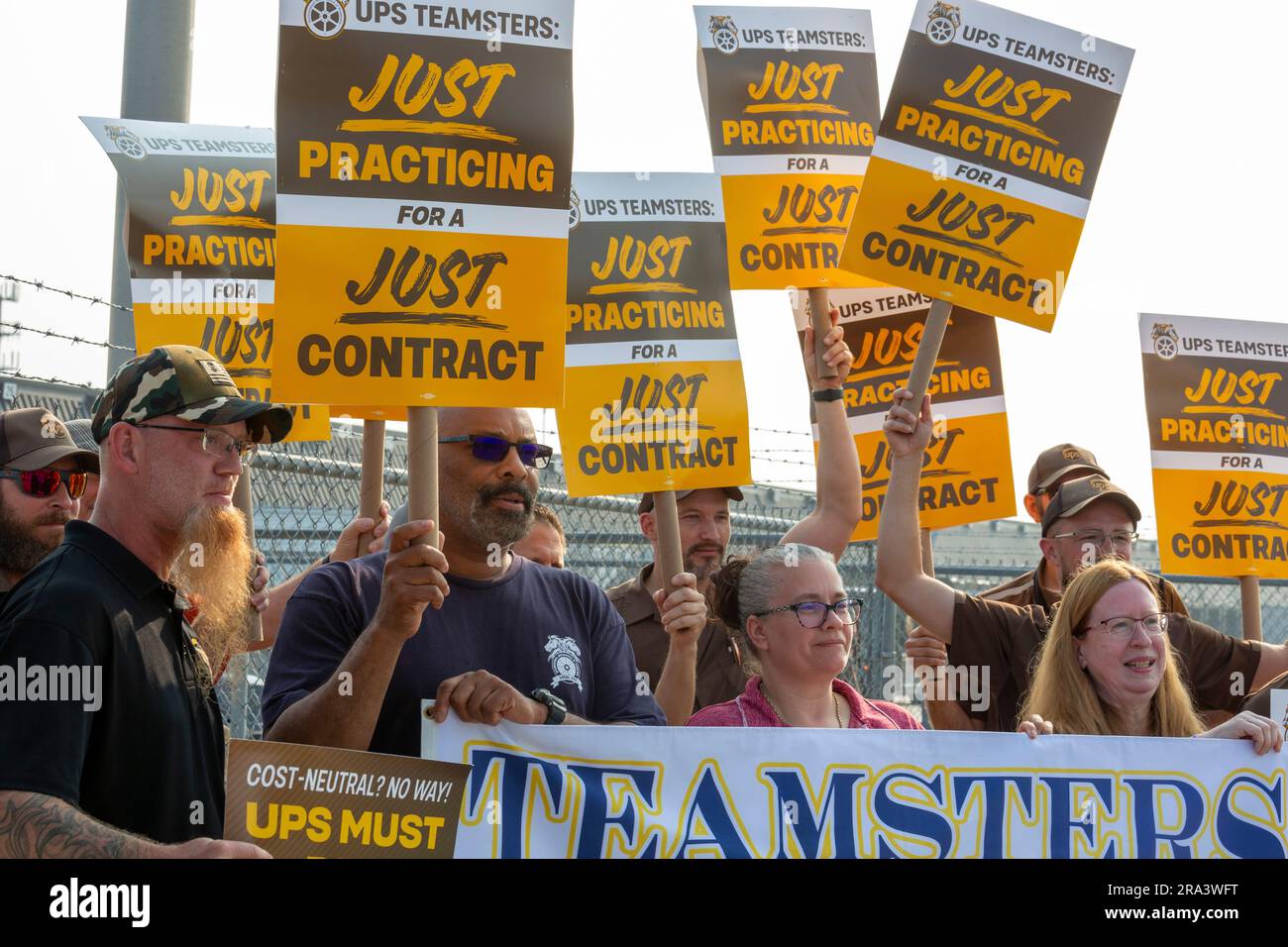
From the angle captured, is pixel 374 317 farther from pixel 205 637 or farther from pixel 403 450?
pixel 403 450

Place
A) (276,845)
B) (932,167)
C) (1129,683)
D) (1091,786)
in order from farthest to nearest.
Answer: (932,167) < (1129,683) < (1091,786) < (276,845)

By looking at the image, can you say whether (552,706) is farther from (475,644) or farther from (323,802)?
(323,802)

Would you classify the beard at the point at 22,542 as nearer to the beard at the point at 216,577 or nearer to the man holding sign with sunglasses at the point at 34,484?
the man holding sign with sunglasses at the point at 34,484

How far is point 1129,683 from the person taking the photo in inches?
168

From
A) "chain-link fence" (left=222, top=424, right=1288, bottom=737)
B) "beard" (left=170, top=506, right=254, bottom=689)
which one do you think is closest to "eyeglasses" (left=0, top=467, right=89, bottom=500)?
"chain-link fence" (left=222, top=424, right=1288, bottom=737)

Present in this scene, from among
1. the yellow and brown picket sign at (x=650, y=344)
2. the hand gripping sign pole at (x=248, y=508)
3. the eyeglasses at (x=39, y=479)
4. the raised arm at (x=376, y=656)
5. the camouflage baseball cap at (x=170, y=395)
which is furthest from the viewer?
the yellow and brown picket sign at (x=650, y=344)

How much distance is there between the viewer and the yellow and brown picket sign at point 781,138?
5660mm

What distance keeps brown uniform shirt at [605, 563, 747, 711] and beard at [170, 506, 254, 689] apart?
2056mm

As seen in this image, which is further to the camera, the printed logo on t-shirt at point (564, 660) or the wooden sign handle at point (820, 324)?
the wooden sign handle at point (820, 324)

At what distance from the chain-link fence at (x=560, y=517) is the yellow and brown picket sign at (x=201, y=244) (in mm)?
1128

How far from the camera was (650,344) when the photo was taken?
16.8 feet

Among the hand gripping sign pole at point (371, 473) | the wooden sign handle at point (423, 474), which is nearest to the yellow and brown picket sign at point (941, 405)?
the hand gripping sign pole at point (371, 473)
